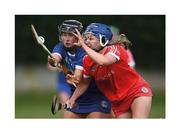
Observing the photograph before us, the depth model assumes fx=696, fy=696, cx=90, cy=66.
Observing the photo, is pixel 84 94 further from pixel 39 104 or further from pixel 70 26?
pixel 39 104

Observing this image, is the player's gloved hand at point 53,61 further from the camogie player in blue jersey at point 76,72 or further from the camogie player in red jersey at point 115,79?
the camogie player in red jersey at point 115,79

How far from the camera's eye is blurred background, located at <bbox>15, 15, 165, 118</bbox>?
9055 mm

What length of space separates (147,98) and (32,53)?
3396 mm

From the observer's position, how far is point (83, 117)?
7.71m

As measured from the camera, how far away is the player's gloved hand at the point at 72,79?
7.58 meters

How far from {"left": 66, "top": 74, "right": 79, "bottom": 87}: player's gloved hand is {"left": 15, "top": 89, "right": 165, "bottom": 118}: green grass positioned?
424mm

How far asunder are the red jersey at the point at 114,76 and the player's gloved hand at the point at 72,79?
0.16 m

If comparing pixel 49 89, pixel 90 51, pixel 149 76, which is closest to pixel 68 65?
pixel 90 51

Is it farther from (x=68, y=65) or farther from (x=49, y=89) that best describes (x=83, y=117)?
(x=49, y=89)

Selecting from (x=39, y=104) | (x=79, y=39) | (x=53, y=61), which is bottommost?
(x=39, y=104)

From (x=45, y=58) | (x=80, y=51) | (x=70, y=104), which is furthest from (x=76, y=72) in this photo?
(x=45, y=58)

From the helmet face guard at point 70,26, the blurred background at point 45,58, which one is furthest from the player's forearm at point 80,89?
the blurred background at point 45,58

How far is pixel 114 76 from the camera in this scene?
747 centimetres

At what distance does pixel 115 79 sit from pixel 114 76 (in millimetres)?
36
